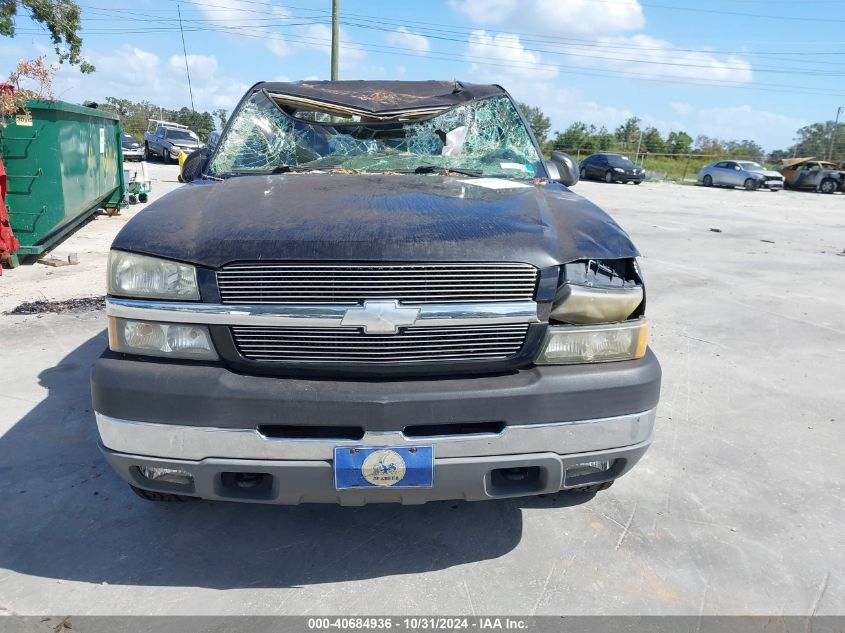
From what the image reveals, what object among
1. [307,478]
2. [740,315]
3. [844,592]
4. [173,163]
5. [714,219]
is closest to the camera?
[307,478]

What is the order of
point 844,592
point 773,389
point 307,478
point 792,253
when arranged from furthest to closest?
point 792,253 < point 773,389 < point 844,592 < point 307,478

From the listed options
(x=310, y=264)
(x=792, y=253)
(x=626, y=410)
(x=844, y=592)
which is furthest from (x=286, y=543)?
(x=792, y=253)

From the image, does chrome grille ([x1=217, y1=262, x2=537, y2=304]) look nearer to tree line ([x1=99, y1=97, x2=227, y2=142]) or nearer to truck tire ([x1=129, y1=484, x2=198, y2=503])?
truck tire ([x1=129, y1=484, x2=198, y2=503])

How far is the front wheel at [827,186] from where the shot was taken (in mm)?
30828

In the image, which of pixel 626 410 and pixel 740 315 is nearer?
pixel 626 410

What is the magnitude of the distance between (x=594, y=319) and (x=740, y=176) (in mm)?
33022

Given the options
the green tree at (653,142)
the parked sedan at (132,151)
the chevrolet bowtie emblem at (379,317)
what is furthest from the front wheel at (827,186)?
the chevrolet bowtie emblem at (379,317)

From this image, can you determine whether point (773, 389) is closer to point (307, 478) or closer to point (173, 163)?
point (307, 478)

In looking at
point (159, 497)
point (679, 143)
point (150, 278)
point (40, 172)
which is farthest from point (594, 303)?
point (679, 143)

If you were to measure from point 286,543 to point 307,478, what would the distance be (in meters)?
0.74

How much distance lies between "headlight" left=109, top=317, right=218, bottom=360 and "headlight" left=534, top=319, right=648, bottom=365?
1163mm

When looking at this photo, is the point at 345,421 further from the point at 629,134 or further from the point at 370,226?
the point at 629,134

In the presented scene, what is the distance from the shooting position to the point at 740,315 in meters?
6.45
